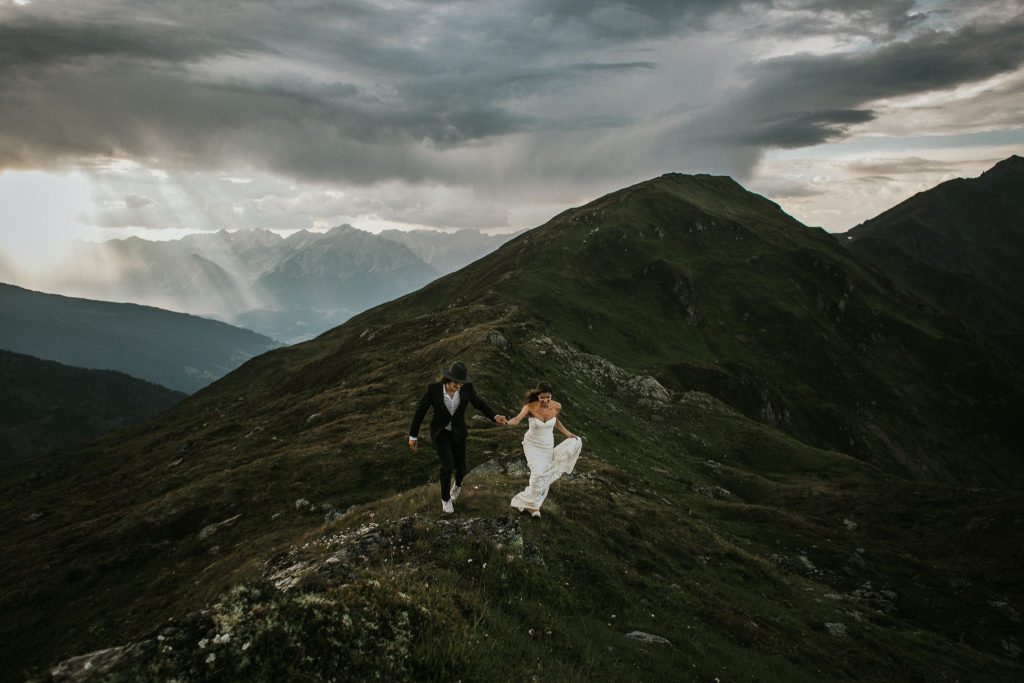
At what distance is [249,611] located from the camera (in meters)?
7.92

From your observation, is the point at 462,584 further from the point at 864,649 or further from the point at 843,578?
the point at 843,578

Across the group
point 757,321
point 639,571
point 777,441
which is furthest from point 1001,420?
point 639,571

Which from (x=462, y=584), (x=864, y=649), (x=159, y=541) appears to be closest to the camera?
(x=462, y=584)

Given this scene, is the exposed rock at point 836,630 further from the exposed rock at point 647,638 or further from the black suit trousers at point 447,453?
the black suit trousers at point 447,453

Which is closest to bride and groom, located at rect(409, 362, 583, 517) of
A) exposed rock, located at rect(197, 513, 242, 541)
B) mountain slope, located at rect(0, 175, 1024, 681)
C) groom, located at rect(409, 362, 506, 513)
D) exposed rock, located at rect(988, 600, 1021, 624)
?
groom, located at rect(409, 362, 506, 513)

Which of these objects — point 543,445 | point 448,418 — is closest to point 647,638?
point 543,445

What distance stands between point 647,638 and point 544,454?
203 inches

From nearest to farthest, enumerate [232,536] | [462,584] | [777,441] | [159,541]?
[462,584], [232,536], [159,541], [777,441]

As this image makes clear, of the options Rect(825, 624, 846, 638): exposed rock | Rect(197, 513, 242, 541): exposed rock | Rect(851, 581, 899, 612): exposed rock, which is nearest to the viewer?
Rect(825, 624, 846, 638): exposed rock

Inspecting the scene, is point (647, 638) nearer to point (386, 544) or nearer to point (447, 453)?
point (386, 544)

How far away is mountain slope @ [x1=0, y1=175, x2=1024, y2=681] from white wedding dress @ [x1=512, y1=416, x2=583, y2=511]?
123 cm

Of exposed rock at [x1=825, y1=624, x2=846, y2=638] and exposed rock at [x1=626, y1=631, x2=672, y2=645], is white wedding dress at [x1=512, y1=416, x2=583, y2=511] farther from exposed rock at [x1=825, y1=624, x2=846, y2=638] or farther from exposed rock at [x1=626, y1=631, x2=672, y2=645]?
exposed rock at [x1=825, y1=624, x2=846, y2=638]

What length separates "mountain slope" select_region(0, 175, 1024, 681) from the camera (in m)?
8.92

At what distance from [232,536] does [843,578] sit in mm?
35052
